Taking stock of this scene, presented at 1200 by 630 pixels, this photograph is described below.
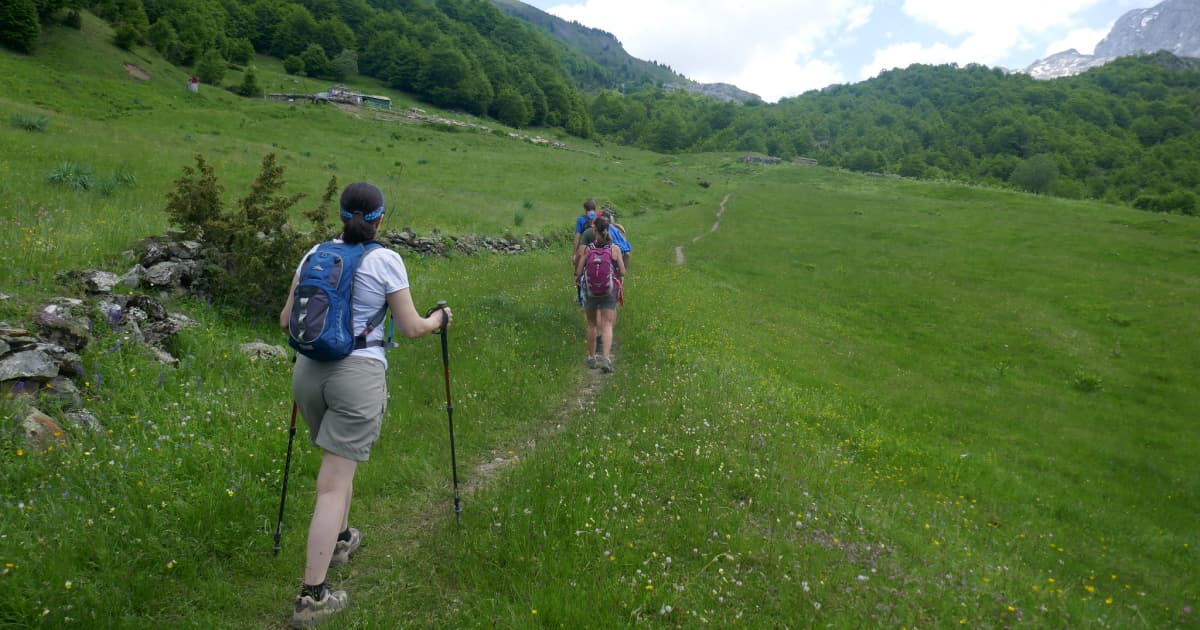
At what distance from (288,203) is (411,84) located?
12827cm

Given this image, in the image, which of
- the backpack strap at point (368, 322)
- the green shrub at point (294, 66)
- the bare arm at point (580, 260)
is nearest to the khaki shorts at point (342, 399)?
the backpack strap at point (368, 322)

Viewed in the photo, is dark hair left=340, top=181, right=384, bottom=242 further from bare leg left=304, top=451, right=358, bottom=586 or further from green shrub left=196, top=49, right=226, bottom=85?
green shrub left=196, top=49, right=226, bottom=85

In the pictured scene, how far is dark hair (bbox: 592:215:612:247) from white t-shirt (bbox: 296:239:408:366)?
765 cm

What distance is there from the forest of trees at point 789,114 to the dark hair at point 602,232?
7059cm

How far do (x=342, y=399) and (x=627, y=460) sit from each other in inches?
156

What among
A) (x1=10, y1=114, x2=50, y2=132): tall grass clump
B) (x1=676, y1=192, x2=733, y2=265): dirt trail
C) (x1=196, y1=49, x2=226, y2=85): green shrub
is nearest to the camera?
(x1=10, y1=114, x2=50, y2=132): tall grass clump

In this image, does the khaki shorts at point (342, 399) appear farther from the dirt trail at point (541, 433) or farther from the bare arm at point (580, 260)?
the bare arm at point (580, 260)

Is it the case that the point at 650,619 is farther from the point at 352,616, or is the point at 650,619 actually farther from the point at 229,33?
the point at 229,33

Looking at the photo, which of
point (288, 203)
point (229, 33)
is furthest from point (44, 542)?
point (229, 33)

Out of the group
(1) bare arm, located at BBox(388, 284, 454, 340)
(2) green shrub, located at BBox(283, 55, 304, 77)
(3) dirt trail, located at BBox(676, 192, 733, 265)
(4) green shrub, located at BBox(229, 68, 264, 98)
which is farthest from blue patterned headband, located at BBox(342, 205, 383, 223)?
(2) green shrub, located at BBox(283, 55, 304, 77)

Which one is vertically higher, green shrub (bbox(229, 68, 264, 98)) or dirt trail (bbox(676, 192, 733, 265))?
green shrub (bbox(229, 68, 264, 98))

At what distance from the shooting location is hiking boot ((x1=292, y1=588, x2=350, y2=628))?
14.7 ft

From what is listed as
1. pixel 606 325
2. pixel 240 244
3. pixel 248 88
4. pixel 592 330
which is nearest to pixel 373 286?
pixel 606 325

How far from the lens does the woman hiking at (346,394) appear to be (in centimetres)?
453
